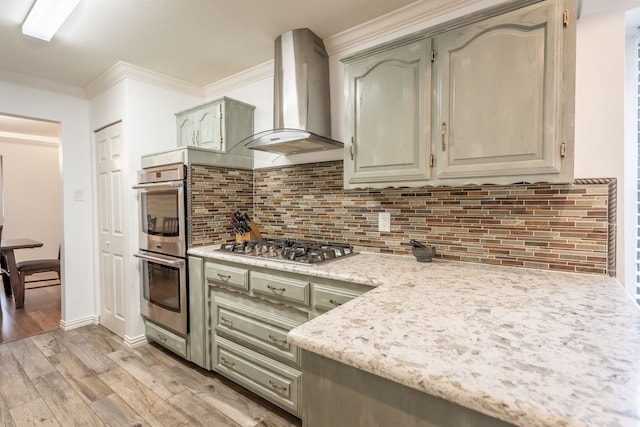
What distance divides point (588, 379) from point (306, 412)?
0.66m

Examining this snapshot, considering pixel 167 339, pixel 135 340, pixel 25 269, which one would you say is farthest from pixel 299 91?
pixel 25 269

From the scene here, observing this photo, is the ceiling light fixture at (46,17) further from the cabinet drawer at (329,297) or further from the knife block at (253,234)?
the cabinet drawer at (329,297)

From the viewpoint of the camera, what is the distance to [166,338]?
8.16ft

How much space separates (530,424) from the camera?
49 cm

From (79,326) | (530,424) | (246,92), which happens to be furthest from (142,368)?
(530,424)

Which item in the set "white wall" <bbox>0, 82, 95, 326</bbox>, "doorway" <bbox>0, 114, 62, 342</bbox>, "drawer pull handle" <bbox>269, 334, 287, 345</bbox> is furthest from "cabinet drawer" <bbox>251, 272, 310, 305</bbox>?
"doorway" <bbox>0, 114, 62, 342</bbox>

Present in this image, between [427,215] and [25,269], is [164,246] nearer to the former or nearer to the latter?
[427,215]

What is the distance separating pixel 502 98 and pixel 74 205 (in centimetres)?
373

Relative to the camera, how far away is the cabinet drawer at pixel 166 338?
7.73 feet

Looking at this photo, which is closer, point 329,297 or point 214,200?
point 329,297

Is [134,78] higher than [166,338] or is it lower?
higher

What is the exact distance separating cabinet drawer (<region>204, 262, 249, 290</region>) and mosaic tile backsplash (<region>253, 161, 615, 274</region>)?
2.26ft

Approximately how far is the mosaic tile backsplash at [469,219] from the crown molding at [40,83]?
2337mm

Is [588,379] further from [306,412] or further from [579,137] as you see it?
[579,137]
